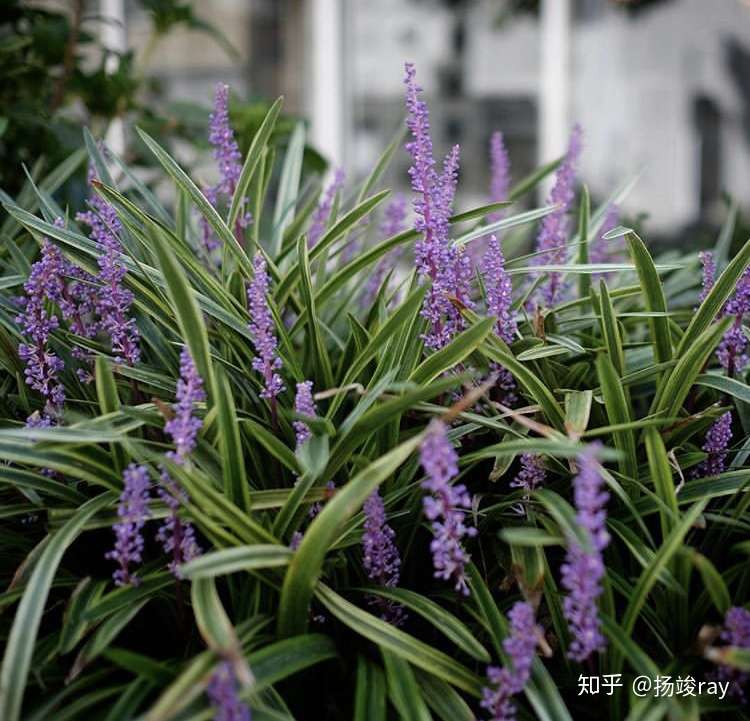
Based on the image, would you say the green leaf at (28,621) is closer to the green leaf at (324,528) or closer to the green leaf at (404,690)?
the green leaf at (324,528)

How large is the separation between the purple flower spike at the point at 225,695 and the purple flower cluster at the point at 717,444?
0.62 m

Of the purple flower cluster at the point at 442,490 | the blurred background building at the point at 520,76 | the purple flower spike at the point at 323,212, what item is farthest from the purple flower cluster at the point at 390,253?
the blurred background building at the point at 520,76

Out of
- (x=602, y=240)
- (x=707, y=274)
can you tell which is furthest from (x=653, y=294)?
(x=602, y=240)

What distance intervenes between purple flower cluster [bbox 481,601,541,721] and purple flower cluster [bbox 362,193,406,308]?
0.79 meters

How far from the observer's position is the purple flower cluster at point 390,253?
1521mm

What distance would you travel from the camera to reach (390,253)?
153 centimetres

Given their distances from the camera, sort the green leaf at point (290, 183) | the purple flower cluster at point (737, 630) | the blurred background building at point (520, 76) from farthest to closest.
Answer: the blurred background building at point (520, 76) < the green leaf at point (290, 183) < the purple flower cluster at point (737, 630)

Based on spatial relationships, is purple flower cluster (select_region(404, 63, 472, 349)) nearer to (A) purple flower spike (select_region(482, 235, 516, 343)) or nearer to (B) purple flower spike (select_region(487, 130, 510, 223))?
(A) purple flower spike (select_region(482, 235, 516, 343))

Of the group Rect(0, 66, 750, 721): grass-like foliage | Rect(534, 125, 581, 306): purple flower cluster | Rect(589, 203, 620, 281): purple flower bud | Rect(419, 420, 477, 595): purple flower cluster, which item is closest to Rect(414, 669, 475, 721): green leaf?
Rect(0, 66, 750, 721): grass-like foliage

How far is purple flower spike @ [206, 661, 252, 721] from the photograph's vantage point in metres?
0.72

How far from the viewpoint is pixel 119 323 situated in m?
1.04

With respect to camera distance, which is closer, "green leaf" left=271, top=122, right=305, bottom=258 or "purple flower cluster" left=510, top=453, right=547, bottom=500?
"purple flower cluster" left=510, top=453, right=547, bottom=500

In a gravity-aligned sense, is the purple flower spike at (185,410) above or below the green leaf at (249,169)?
below

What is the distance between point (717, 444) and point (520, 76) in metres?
4.14
